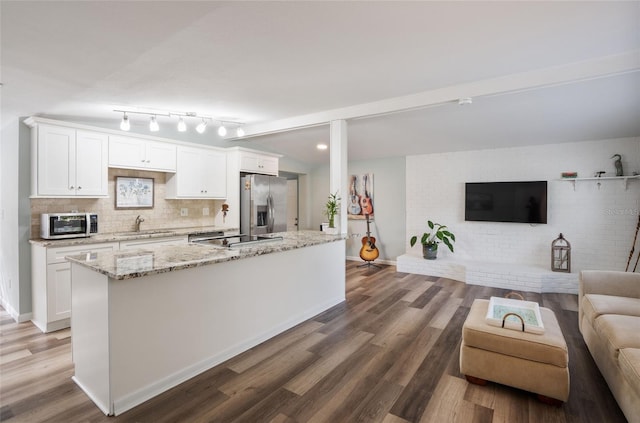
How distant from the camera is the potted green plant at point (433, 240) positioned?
5559mm

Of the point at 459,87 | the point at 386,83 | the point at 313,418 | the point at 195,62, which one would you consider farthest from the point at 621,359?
the point at 195,62

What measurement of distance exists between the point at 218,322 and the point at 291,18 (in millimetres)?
2222

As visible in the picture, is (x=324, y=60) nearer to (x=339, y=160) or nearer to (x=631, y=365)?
(x=339, y=160)

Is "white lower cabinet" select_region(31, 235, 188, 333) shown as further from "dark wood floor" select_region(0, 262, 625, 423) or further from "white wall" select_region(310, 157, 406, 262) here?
"white wall" select_region(310, 157, 406, 262)

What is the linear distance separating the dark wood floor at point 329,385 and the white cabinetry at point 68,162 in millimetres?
1493

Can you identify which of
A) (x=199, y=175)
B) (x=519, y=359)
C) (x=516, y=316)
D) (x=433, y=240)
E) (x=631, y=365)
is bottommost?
(x=519, y=359)

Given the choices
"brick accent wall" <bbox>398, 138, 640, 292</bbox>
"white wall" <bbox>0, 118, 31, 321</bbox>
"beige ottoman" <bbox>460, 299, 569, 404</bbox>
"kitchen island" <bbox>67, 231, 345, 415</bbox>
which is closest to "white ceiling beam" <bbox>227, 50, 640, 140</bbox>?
"kitchen island" <bbox>67, 231, 345, 415</bbox>

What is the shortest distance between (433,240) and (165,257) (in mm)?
4725

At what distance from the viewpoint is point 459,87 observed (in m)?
3.14

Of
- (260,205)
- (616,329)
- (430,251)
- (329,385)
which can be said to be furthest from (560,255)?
(260,205)

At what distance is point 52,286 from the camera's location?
3.19 metres

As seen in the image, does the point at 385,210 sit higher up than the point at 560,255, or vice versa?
the point at 385,210

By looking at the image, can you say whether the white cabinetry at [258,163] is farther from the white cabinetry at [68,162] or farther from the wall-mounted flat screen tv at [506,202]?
the wall-mounted flat screen tv at [506,202]

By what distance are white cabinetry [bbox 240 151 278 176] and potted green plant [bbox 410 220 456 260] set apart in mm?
2878
